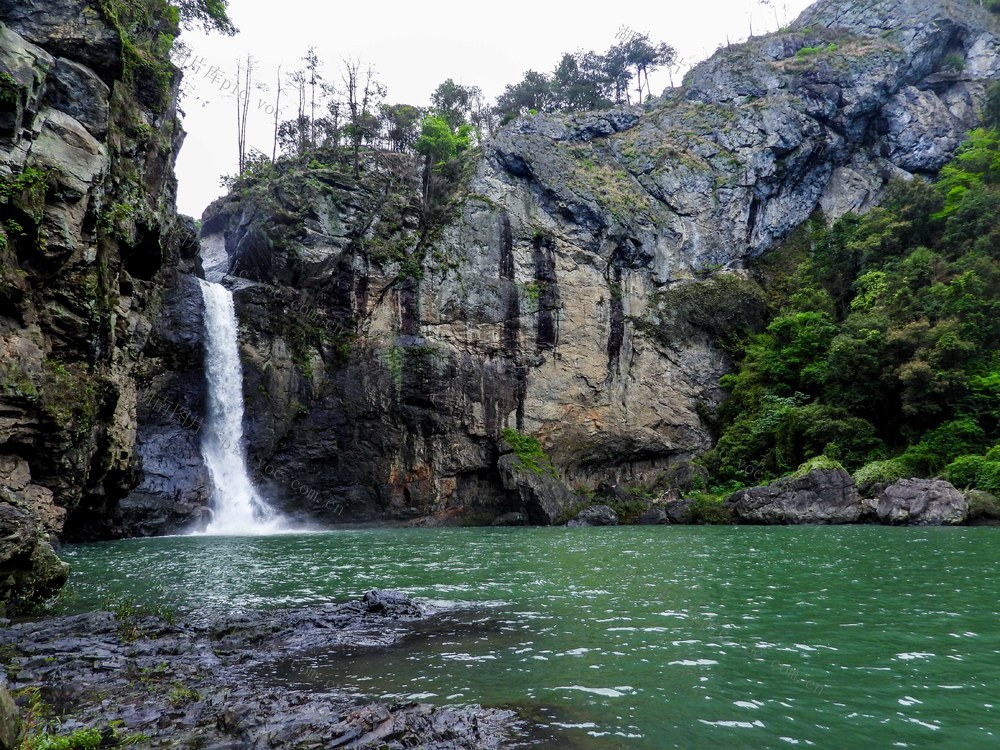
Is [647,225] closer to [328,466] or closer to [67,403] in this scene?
[328,466]

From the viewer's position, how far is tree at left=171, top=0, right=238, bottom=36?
98.4 ft

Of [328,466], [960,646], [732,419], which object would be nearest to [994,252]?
[732,419]

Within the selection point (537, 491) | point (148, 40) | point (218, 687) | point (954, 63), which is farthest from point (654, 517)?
point (954, 63)

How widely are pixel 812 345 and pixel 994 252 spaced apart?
9511 mm

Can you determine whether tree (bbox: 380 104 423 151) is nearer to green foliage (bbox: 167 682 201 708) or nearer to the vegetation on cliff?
the vegetation on cliff

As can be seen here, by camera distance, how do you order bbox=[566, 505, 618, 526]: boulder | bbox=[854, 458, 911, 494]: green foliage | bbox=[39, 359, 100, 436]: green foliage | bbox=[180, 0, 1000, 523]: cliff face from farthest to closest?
bbox=[180, 0, 1000, 523]: cliff face < bbox=[566, 505, 618, 526]: boulder < bbox=[854, 458, 911, 494]: green foliage < bbox=[39, 359, 100, 436]: green foliage

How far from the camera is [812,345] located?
36.3 m

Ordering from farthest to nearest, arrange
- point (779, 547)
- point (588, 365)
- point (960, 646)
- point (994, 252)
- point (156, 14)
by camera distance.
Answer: point (588, 365) < point (994, 252) < point (156, 14) < point (779, 547) < point (960, 646)

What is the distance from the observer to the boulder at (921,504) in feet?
75.5

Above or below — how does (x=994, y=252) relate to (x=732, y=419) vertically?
above

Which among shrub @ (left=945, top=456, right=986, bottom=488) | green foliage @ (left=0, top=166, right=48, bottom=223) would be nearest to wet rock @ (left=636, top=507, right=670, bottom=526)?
shrub @ (left=945, top=456, right=986, bottom=488)

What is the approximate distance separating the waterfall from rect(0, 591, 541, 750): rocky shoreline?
2175 centimetres

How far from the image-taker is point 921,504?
78.2 ft

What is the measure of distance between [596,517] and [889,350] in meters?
16.4
